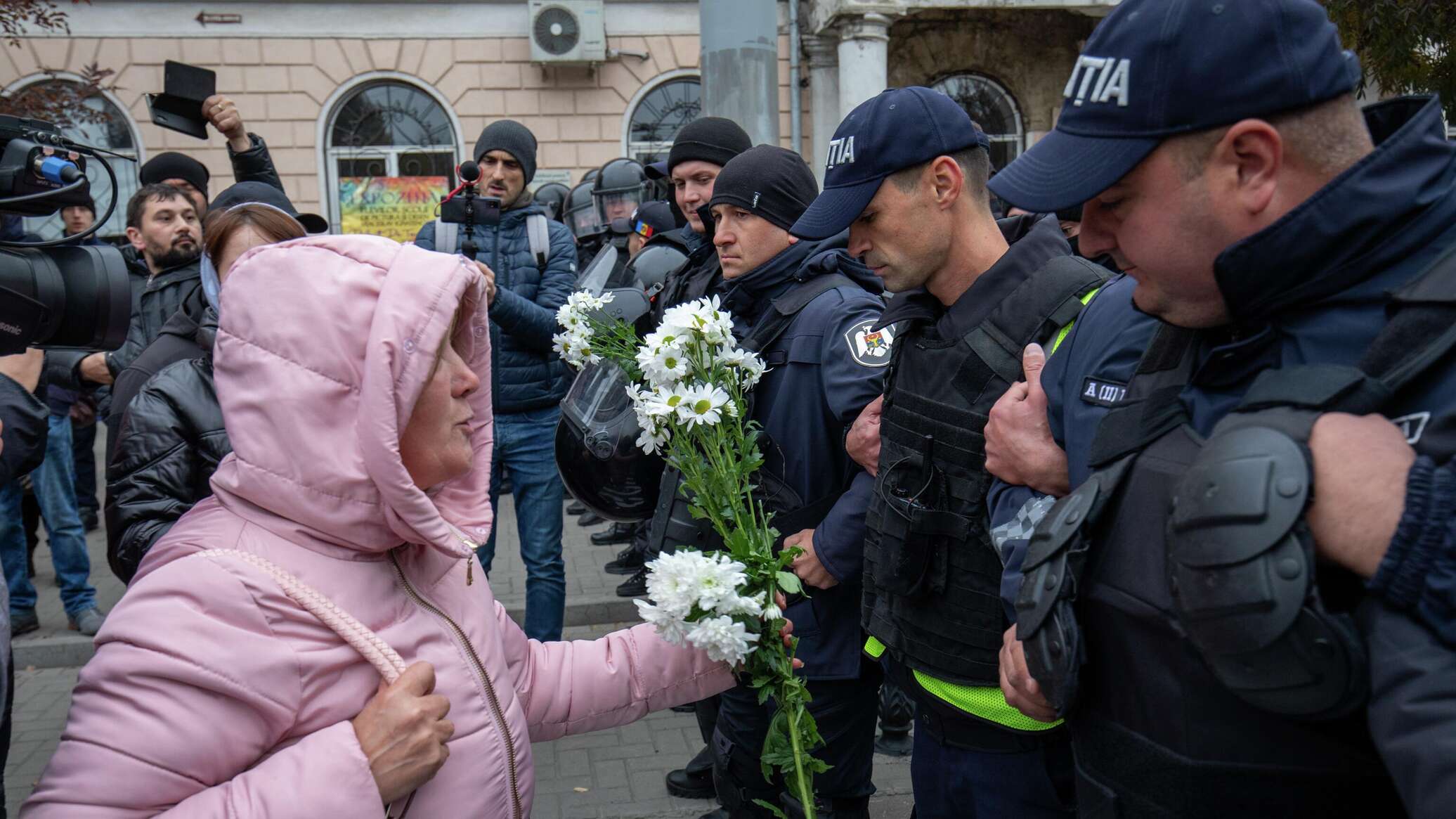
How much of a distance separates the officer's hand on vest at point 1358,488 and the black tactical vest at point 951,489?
3.69ft

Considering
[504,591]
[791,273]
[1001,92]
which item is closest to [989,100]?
[1001,92]

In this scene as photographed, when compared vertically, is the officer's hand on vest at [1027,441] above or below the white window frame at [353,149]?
below

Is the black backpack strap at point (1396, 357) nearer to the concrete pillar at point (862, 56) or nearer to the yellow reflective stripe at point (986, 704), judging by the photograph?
the yellow reflective stripe at point (986, 704)

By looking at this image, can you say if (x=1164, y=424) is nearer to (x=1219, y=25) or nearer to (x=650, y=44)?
(x=1219, y=25)

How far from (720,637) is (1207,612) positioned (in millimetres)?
924

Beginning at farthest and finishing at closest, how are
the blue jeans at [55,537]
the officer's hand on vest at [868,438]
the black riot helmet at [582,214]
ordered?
1. the black riot helmet at [582,214]
2. the blue jeans at [55,537]
3. the officer's hand on vest at [868,438]

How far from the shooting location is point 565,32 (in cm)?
1521

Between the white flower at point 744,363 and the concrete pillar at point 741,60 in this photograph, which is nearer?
the white flower at point 744,363

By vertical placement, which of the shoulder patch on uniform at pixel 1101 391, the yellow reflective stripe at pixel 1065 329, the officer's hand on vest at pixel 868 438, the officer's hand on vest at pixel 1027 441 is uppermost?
the yellow reflective stripe at pixel 1065 329

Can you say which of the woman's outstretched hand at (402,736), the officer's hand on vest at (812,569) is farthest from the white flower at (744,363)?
the woman's outstretched hand at (402,736)

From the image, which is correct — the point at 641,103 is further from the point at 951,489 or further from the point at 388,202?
the point at 951,489

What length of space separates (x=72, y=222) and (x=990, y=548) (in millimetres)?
6575

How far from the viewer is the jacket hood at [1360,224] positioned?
114cm

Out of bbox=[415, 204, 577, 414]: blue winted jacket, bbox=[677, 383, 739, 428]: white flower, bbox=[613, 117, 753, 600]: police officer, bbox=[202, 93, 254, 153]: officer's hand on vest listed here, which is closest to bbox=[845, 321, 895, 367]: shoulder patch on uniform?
bbox=[677, 383, 739, 428]: white flower
